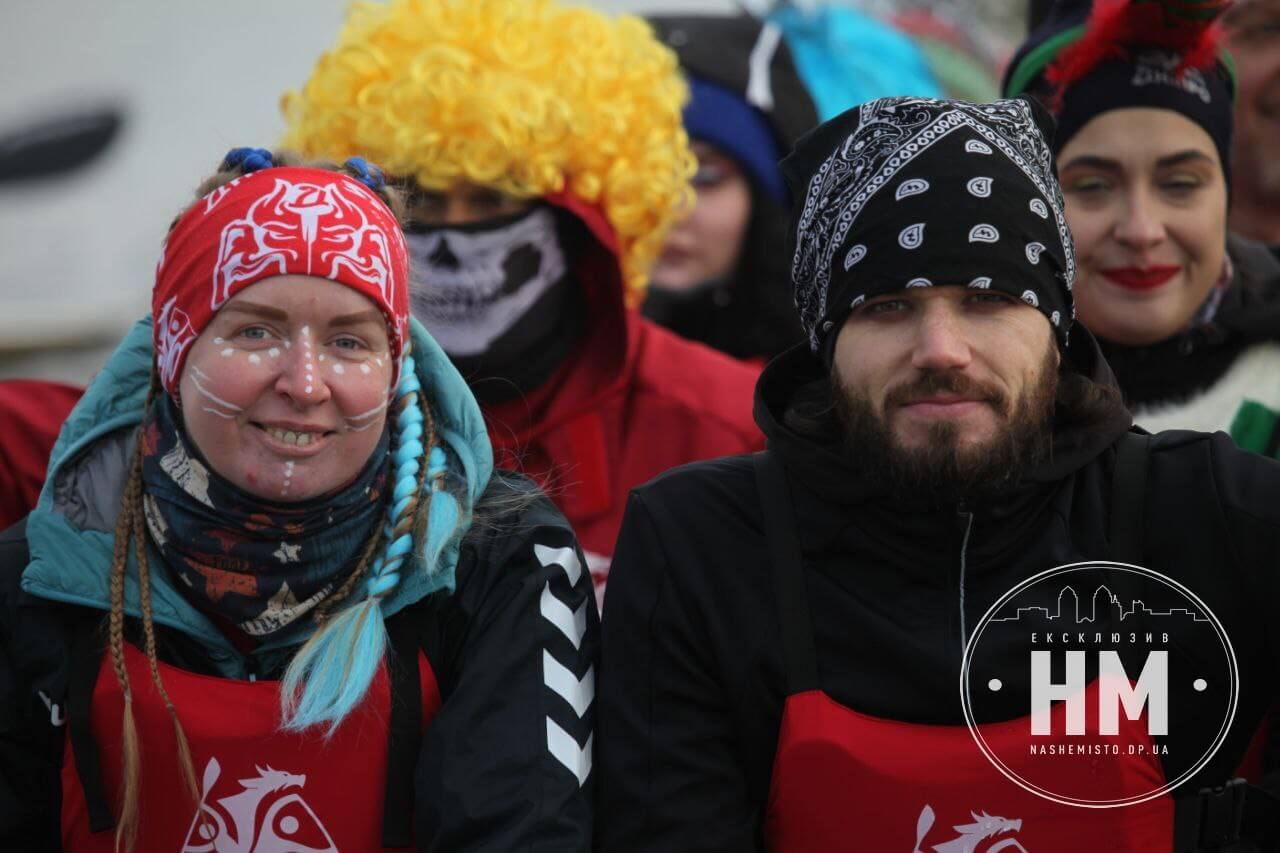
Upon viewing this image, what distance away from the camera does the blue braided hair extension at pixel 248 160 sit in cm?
311

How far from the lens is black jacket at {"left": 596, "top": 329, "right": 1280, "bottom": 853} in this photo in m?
2.73

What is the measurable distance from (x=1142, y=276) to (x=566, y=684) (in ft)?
5.66

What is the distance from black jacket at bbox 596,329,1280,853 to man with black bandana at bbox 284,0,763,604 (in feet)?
3.72

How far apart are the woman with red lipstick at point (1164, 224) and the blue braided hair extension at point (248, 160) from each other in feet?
5.94

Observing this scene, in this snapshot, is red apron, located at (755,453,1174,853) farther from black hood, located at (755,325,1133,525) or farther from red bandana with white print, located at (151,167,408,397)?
red bandana with white print, located at (151,167,408,397)

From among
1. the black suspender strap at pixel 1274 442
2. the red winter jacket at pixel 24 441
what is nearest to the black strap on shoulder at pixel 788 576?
the black suspender strap at pixel 1274 442

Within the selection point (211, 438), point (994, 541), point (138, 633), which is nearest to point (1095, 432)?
point (994, 541)

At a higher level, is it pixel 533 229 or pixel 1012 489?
pixel 533 229

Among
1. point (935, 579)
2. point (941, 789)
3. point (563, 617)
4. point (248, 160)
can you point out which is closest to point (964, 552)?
point (935, 579)

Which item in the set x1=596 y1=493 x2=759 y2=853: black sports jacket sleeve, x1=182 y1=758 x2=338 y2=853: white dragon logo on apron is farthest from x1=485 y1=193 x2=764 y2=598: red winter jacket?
x1=182 y1=758 x2=338 y2=853: white dragon logo on apron

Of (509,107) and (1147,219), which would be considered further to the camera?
(509,107)

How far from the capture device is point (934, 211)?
109 inches

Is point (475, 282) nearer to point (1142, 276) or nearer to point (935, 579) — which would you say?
point (1142, 276)

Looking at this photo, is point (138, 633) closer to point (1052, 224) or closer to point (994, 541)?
point (994, 541)
